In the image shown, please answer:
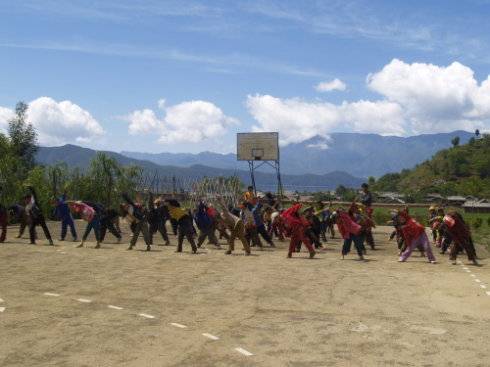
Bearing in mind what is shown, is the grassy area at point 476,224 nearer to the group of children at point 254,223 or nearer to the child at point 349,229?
the group of children at point 254,223

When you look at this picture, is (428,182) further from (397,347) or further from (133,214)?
(397,347)

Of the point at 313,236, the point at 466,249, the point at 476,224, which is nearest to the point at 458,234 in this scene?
the point at 466,249

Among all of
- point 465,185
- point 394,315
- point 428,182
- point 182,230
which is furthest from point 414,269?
point 428,182

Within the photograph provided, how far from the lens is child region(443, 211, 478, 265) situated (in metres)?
16.3

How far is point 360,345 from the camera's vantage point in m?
7.80

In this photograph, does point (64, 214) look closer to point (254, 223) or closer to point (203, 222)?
point (203, 222)

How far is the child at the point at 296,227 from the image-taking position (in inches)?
681

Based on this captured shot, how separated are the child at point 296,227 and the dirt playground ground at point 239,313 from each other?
1.15 meters

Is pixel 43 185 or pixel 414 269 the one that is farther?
pixel 43 185

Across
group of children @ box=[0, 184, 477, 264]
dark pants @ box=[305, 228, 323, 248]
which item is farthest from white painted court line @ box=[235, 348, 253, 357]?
dark pants @ box=[305, 228, 323, 248]

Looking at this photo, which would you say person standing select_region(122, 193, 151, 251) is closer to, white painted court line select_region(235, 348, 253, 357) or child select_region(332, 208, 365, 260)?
child select_region(332, 208, 365, 260)

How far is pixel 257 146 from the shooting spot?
4522 centimetres

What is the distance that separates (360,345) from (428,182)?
150244mm

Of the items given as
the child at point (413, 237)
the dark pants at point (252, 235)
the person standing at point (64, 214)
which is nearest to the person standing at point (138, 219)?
the person standing at point (64, 214)
